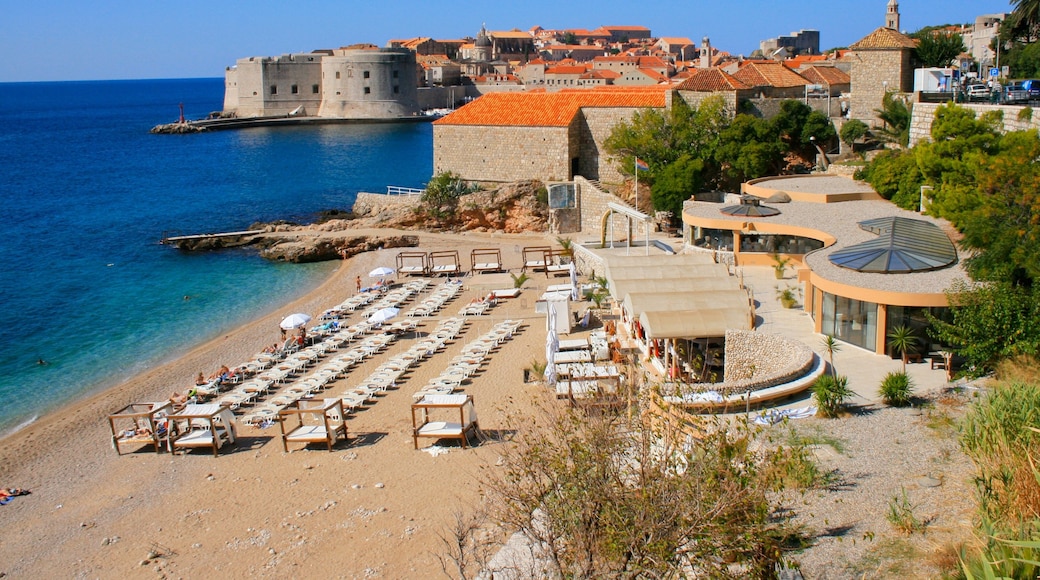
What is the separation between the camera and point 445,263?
26875 millimetres

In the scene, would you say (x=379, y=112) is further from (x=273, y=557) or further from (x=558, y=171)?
(x=273, y=557)

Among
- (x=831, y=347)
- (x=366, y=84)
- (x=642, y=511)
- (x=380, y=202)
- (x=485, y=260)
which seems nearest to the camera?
(x=642, y=511)

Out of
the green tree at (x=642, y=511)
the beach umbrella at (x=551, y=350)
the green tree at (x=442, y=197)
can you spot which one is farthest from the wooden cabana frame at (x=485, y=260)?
the green tree at (x=642, y=511)

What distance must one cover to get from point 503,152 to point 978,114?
15.8 meters

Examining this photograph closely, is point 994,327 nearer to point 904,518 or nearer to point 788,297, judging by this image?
point 788,297

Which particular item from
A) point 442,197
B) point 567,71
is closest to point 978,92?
point 442,197

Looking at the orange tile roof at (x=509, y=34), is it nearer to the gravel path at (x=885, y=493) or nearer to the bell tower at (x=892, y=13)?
the bell tower at (x=892, y=13)

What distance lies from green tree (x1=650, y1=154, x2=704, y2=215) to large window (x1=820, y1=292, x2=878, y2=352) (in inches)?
476

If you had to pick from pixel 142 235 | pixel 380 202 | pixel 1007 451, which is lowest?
pixel 142 235

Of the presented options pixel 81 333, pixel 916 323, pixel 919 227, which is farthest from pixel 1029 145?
pixel 81 333

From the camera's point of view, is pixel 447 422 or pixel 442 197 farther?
pixel 442 197

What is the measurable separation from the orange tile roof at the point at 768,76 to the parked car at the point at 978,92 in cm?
692

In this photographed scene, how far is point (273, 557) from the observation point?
10.8 metres

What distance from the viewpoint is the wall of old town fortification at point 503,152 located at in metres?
30.9
